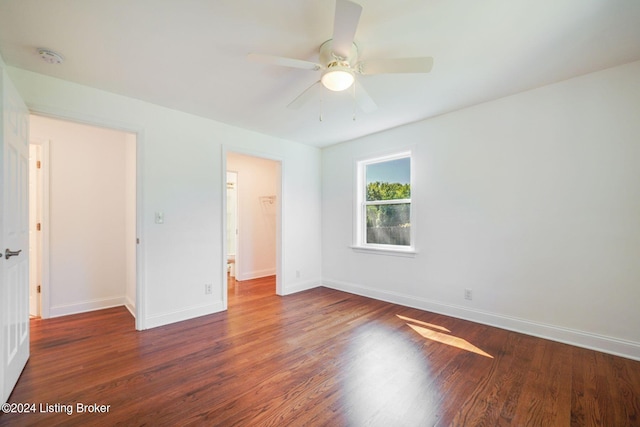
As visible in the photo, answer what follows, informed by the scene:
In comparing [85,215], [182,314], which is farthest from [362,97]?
[85,215]

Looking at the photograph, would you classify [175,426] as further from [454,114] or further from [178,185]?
[454,114]

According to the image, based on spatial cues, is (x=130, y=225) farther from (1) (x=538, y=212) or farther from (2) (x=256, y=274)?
(1) (x=538, y=212)

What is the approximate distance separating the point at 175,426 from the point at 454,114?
3.79 metres

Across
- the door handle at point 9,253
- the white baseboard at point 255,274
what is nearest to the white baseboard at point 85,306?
the white baseboard at point 255,274

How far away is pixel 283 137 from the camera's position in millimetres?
4188

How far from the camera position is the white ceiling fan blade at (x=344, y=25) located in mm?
→ 1349

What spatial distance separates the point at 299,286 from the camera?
175 inches

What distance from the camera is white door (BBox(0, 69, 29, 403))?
172 cm

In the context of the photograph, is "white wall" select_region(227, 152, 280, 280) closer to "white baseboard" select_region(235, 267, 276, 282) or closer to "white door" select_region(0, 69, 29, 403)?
"white baseboard" select_region(235, 267, 276, 282)

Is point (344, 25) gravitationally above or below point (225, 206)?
above

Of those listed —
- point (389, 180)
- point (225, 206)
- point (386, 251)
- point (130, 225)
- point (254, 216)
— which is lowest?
point (386, 251)

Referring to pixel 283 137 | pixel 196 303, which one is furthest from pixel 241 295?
pixel 283 137

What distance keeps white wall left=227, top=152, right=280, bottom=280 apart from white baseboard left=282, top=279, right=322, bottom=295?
53.8 inches

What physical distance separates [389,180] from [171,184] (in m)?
2.86
